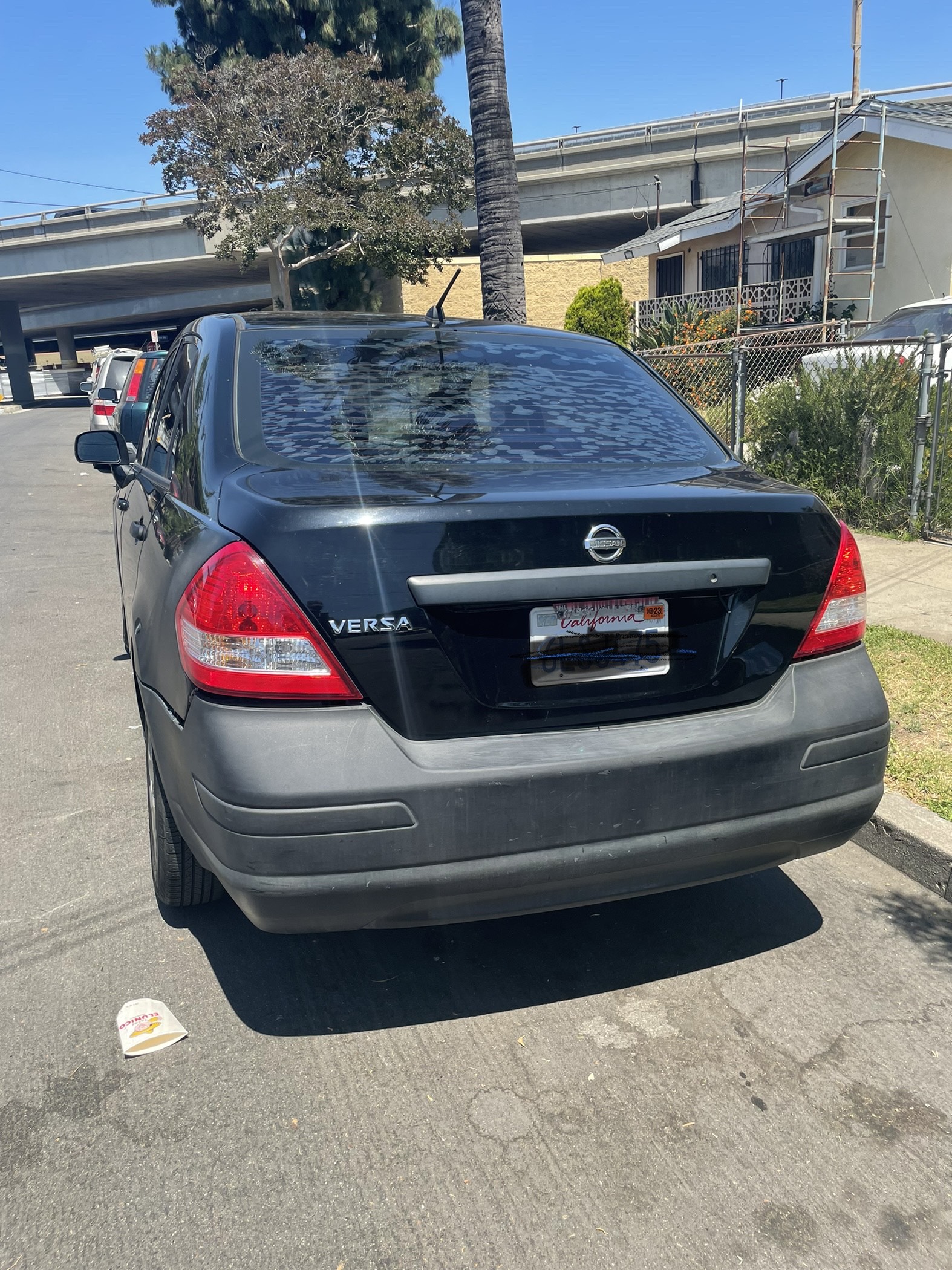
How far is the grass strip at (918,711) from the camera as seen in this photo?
402 centimetres

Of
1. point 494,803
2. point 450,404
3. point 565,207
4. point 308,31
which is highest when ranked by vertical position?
point 308,31

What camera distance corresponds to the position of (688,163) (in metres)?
38.3

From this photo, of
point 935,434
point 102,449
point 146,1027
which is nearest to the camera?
point 146,1027

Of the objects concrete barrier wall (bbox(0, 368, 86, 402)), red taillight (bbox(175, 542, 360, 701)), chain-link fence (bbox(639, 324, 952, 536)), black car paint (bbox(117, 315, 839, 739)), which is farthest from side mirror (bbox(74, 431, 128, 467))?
concrete barrier wall (bbox(0, 368, 86, 402))

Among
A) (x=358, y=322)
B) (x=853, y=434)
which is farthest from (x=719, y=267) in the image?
(x=358, y=322)

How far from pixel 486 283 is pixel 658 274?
23078mm

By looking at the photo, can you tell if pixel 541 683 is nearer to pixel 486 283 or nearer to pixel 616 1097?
pixel 616 1097

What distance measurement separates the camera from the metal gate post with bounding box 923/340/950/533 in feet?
26.6

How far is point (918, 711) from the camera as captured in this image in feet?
15.6

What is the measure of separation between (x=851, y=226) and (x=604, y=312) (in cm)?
804

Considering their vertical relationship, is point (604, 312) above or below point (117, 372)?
above

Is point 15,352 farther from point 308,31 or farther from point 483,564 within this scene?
point 483,564

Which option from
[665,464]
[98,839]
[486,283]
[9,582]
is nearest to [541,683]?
[665,464]

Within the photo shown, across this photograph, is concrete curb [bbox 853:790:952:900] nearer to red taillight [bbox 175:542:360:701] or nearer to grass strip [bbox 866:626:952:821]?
grass strip [bbox 866:626:952:821]
